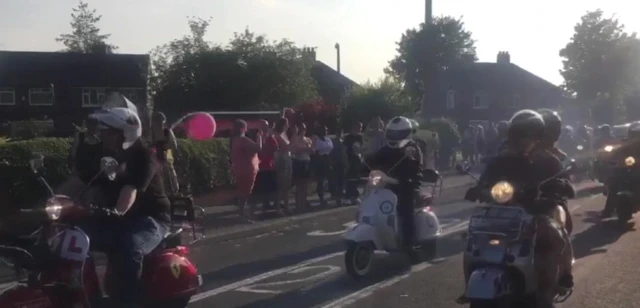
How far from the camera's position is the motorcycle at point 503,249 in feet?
21.6

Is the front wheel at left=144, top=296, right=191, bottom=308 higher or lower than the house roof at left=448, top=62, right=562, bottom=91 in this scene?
lower

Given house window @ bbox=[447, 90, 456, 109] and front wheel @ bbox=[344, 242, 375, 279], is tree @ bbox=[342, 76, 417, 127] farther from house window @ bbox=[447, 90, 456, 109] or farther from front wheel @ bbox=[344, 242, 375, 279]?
house window @ bbox=[447, 90, 456, 109]

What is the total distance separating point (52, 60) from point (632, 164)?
178 ft

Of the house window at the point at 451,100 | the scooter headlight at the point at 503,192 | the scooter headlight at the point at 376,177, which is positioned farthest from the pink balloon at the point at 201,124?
the house window at the point at 451,100

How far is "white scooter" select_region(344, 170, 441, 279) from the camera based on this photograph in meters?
9.98

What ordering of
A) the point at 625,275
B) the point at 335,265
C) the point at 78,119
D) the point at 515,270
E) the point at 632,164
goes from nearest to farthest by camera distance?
the point at 515,270, the point at 625,275, the point at 335,265, the point at 632,164, the point at 78,119

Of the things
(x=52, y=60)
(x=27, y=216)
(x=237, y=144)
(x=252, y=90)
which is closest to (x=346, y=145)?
(x=237, y=144)

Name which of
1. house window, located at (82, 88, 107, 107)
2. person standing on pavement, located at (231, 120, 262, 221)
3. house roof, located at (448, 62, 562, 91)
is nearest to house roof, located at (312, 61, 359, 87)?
house roof, located at (448, 62, 562, 91)

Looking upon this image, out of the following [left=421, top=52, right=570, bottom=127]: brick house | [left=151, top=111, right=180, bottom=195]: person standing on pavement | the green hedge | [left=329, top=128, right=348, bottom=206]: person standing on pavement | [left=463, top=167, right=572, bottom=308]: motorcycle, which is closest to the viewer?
[left=463, top=167, right=572, bottom=308]: motorcycle

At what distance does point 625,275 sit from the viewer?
10328mm

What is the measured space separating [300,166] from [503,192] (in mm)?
10713

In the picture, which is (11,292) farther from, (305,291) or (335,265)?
(335,265)

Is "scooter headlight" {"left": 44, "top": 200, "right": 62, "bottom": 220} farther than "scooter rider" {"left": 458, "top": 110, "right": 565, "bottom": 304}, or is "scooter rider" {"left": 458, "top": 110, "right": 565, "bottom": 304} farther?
"scooter rider" {"left": 458, "top": 110, "right": 565, "bottom": 304}

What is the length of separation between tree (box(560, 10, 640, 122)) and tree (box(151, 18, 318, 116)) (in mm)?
32616
